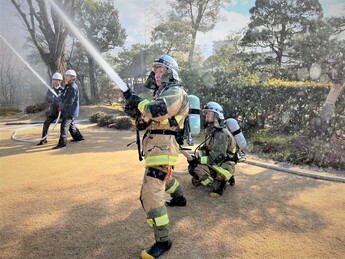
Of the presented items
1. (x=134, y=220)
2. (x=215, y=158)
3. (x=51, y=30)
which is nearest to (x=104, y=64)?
(x=134, y=220)

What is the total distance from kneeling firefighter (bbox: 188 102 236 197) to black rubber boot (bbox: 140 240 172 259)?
5.59 feet

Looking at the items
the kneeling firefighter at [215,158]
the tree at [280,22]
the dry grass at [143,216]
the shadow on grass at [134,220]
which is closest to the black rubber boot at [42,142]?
the dry grass at [143,216]

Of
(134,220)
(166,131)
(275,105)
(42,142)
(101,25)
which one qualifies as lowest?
(134,220)

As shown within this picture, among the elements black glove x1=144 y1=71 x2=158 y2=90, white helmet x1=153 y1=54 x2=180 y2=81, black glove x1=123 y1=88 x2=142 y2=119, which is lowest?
black glove x1=123 y1=88 x2=142 y2=119

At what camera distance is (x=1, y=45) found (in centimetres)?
3256

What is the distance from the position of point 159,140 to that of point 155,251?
118cm

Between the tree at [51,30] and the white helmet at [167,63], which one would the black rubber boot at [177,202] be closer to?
the white helmet at [167,63]

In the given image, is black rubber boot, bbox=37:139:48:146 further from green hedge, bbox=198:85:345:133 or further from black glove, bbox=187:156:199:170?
green hedge, bbox=198:85:345:133

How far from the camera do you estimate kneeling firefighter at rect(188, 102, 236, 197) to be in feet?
14.7

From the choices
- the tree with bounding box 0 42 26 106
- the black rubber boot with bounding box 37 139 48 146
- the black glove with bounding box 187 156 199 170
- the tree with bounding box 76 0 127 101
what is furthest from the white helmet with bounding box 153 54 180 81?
the tree with bounding box 0 42 26 106

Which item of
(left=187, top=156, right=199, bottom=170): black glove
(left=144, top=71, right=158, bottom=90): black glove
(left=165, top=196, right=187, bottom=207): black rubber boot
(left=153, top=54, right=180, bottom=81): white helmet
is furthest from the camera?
(left=187, top=156, right=199, bottom=170): black glove

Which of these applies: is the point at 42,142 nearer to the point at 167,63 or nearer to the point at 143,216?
the point at 143,216

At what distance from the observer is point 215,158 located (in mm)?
4422

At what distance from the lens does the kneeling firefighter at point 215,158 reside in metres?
4.47
